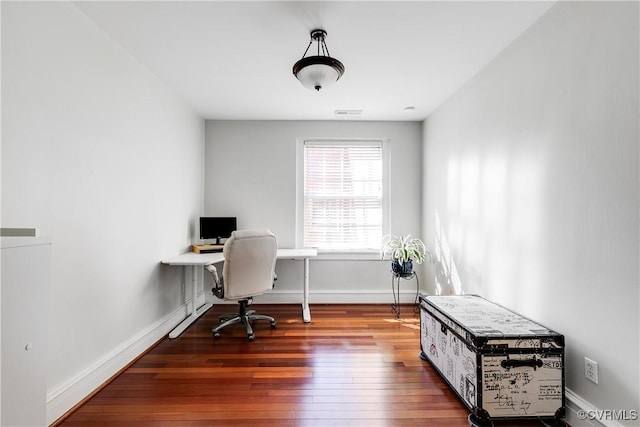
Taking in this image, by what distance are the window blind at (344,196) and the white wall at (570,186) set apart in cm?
163

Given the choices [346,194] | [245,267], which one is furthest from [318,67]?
[346,194]

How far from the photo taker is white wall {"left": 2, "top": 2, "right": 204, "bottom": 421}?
1.54 meters

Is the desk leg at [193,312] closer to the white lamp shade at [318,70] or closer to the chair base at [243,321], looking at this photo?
the chair base at [243,321]

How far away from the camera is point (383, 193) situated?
4.15 metres

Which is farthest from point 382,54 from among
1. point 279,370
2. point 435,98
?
point 279,370

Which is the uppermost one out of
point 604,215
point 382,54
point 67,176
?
point 382,54

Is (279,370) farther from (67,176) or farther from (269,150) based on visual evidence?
(269,150)

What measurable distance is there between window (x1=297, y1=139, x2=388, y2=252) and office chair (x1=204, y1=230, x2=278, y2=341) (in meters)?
1.26

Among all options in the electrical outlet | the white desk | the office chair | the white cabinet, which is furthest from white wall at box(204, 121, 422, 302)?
the white cabinet

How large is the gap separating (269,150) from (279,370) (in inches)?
108

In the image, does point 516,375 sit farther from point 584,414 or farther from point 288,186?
point 288,186

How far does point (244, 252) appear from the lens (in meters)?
2.78

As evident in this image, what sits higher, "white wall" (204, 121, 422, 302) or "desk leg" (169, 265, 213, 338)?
"white wall" (204, 121, 422, 302)

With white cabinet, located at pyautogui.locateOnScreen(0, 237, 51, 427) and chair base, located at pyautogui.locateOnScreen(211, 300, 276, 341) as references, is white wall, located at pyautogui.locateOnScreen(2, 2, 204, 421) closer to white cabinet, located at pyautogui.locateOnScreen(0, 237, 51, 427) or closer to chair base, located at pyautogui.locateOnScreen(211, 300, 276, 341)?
white cabinet, located at pyautogui.locateOnScreen(0, 237, 51, 427)
